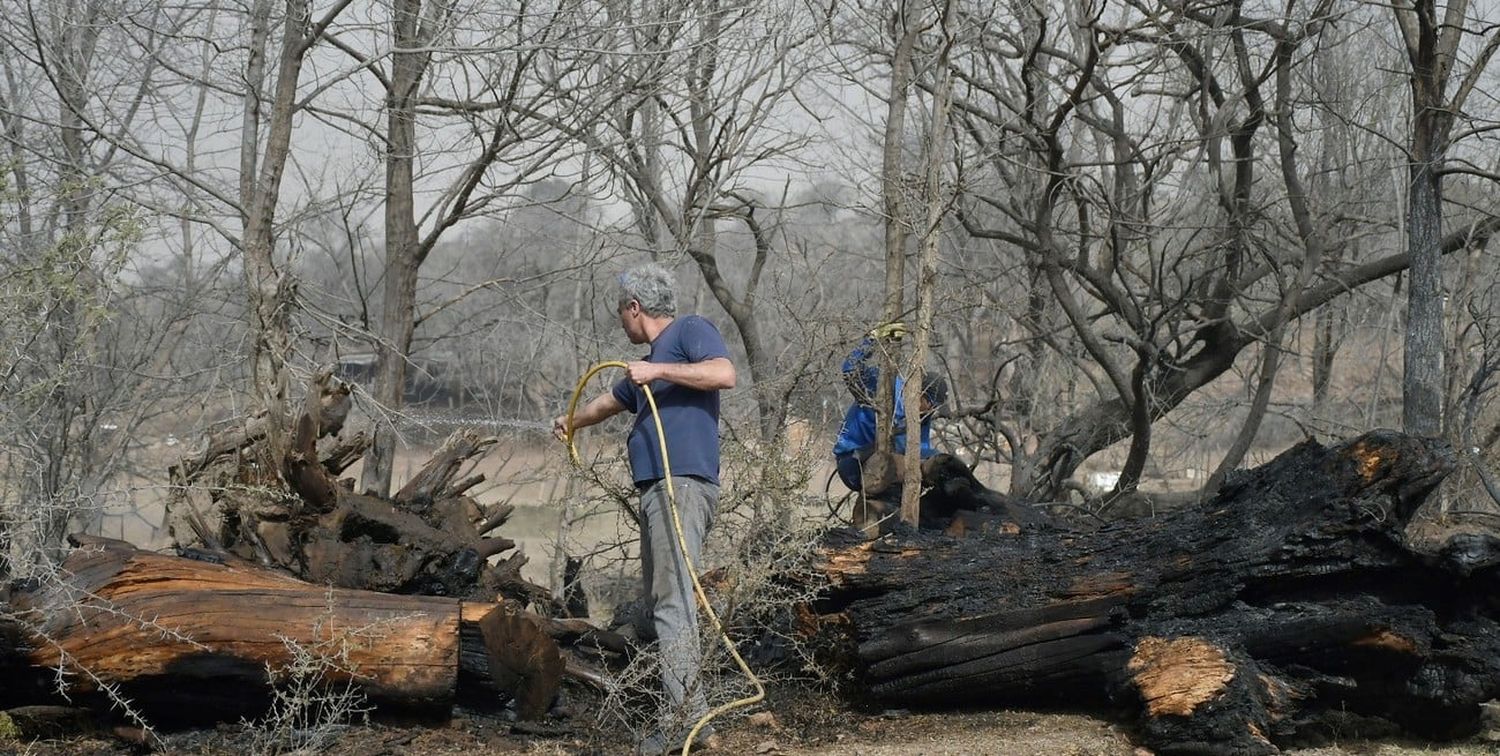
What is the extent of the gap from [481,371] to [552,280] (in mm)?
5566

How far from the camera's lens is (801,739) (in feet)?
17.6

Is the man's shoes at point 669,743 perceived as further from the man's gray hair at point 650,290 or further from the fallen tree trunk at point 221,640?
the man's gray hair at point 650,290

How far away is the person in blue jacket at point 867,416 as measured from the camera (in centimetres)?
757

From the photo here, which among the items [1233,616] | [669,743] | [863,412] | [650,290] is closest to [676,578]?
[669,743]

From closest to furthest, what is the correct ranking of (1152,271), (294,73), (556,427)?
(556,427)
(294,73)
(1152,271)

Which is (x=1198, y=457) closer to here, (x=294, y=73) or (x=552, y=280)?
(x=552, y=280)

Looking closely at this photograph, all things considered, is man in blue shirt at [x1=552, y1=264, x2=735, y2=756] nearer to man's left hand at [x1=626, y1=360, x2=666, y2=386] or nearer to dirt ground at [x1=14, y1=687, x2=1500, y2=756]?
man's left hand at [x1=626, y1=360, x2=666, y2=386]

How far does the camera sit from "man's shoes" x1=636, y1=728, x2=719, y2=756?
4.96 meters

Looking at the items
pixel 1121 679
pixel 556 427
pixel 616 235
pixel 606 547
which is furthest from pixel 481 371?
pixel 1121 679

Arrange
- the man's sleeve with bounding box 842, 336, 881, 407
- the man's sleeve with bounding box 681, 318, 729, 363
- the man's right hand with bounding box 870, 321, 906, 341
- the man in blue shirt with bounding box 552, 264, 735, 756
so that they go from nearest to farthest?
the man in blue shirt with bounding box 552, 264, 735, 756
the man's sleeve with bounding box 681, 318, 729, 363
the man's right hand with bounding box 870, 321, 906, 341
the man's sleeve with bounding box 842, 336, 881, 407

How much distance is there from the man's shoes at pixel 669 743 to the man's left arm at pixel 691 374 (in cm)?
134

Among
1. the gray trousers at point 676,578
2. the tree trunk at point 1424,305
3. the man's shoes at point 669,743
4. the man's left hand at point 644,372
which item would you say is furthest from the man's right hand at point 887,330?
the tree trunk at point 1424,305

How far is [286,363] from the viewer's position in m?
6.63

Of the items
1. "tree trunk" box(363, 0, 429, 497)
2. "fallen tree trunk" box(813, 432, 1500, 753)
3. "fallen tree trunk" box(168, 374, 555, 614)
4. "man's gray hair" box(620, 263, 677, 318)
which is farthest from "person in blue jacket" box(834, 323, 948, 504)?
"tree trunk" box(363, 0, 429, 497)
